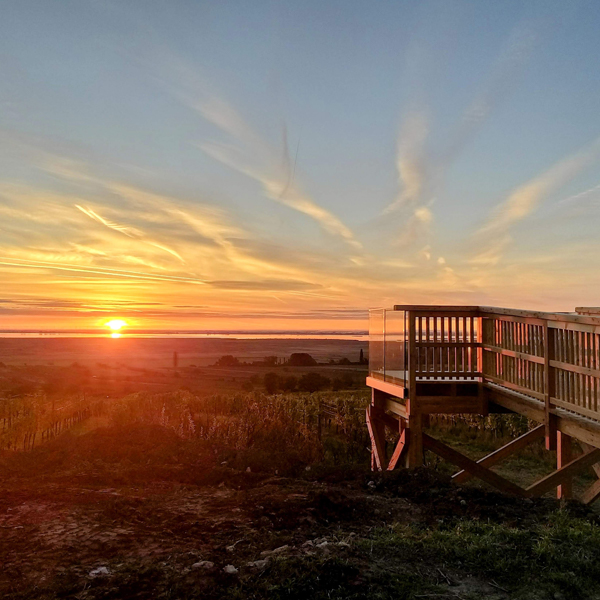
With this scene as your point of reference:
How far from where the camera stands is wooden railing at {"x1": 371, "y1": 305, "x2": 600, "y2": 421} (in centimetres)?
679

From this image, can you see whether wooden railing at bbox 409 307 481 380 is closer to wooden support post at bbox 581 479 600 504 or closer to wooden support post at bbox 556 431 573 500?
wooden support post at bbox 556 431 573 500

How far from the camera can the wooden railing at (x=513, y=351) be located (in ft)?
22.3

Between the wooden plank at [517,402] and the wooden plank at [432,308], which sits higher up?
the wooden plank at [432,308]

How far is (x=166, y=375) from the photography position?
38.6m

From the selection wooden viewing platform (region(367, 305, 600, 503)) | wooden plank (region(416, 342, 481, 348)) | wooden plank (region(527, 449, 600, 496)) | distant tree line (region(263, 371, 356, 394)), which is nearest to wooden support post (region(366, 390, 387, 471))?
wooden viewing platform (region(367, 305, 600, 503))

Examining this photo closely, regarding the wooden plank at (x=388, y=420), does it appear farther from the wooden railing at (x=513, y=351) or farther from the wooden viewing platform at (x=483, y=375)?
the wooden railing at (x=513, y=351)

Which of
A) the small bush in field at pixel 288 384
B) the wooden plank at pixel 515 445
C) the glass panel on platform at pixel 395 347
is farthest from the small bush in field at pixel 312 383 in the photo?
the wooden plank at pixel 515 445

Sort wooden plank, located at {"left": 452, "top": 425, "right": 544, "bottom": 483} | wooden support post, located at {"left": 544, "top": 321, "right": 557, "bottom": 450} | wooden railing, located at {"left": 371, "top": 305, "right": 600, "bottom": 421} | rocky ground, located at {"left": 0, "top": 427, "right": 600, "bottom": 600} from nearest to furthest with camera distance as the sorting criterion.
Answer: rocky ground, located at {"left": 0, "top": 427, "right": 600, "bottom": 600} → wooden railing, located at {"left": 371, "top": 305, "right": 600, "bottom": 421} → wooden support post, located at {"left": 544, "top": 321, "right": 557, "bottom": 450} → wooden plank, located at {"left": 452, "top": 425, "right": 544, "bottom": 483}

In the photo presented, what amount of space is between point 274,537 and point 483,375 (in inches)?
233

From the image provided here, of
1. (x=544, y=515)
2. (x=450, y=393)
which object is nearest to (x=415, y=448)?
(x=450, y=393)

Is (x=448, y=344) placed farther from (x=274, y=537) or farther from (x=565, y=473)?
(x=274, y=537)

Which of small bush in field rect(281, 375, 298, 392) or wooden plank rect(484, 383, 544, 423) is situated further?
→ small bush in field rect(281, 375, 298, 392)

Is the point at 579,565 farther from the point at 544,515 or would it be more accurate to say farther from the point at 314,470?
the point at 314,470

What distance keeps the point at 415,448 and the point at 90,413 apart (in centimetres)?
1297
